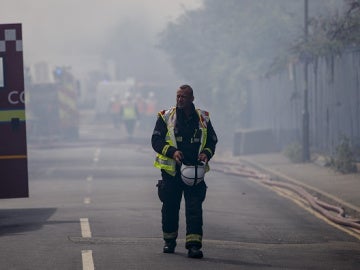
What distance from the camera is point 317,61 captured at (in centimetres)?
2912

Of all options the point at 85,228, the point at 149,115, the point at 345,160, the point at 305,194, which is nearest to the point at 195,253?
the point at 85,228

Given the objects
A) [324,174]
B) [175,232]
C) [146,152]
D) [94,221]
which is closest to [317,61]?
[324,174]

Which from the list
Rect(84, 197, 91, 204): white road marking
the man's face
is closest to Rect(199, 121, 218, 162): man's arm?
the man's face

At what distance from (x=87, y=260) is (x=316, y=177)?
13.5 metres

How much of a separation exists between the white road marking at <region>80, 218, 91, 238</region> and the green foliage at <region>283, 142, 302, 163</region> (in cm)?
1469

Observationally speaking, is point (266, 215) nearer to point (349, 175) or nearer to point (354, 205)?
point (354, 205)

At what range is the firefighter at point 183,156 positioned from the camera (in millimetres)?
10984

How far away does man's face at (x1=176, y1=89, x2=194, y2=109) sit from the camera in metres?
10.9

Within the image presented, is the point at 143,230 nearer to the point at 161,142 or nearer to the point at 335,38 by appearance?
the point at 161,142

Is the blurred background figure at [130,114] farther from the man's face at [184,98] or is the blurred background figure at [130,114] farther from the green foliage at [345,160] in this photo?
the man's face at [184,98]

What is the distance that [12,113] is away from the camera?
1462cm

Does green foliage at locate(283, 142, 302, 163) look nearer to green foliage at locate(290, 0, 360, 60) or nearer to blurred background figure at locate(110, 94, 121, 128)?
green foliage at locate(290, 0, 360, 60)

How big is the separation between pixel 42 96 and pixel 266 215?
2763 cm

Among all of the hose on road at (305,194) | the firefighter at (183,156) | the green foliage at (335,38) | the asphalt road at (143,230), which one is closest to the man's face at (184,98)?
the firefighter at (183,156)
